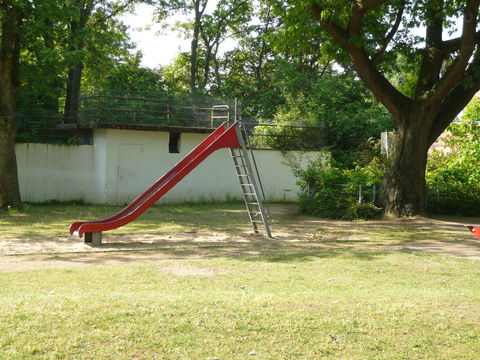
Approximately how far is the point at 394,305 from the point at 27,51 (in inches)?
727

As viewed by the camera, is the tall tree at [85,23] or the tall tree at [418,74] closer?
the tall tree at [418,74]

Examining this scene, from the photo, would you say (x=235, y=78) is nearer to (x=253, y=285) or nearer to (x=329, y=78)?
(x=329, y=78)

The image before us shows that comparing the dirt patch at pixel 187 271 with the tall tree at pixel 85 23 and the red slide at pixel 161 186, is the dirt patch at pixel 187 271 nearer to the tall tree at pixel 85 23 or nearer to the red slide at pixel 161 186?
the red slide at pixel 161 186

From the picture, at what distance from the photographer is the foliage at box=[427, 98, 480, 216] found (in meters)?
19.2

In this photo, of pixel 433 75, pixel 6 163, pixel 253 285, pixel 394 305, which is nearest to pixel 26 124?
pixel 6 163

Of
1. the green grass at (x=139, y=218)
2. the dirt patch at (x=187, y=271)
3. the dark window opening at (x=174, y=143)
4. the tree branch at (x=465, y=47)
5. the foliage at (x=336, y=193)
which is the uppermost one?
the tree branch at (x=465, y=47)

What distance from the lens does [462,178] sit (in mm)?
20250

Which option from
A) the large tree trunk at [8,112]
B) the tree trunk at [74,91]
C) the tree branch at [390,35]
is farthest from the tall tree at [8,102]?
the tree branch at [390,35]

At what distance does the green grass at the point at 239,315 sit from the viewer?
217 inches

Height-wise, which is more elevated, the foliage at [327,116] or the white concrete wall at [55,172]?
the foliage at [327,116]

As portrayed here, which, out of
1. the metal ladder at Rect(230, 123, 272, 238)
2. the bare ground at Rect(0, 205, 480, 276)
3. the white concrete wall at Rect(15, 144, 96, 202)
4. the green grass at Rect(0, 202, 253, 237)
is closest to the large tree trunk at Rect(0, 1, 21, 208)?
the green grass at Rect(0, 202, 253, 237)

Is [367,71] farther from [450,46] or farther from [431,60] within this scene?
[450,46]

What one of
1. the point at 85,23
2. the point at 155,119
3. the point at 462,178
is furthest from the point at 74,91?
the point at 462,178

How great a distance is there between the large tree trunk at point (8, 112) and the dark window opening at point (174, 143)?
6690mm
